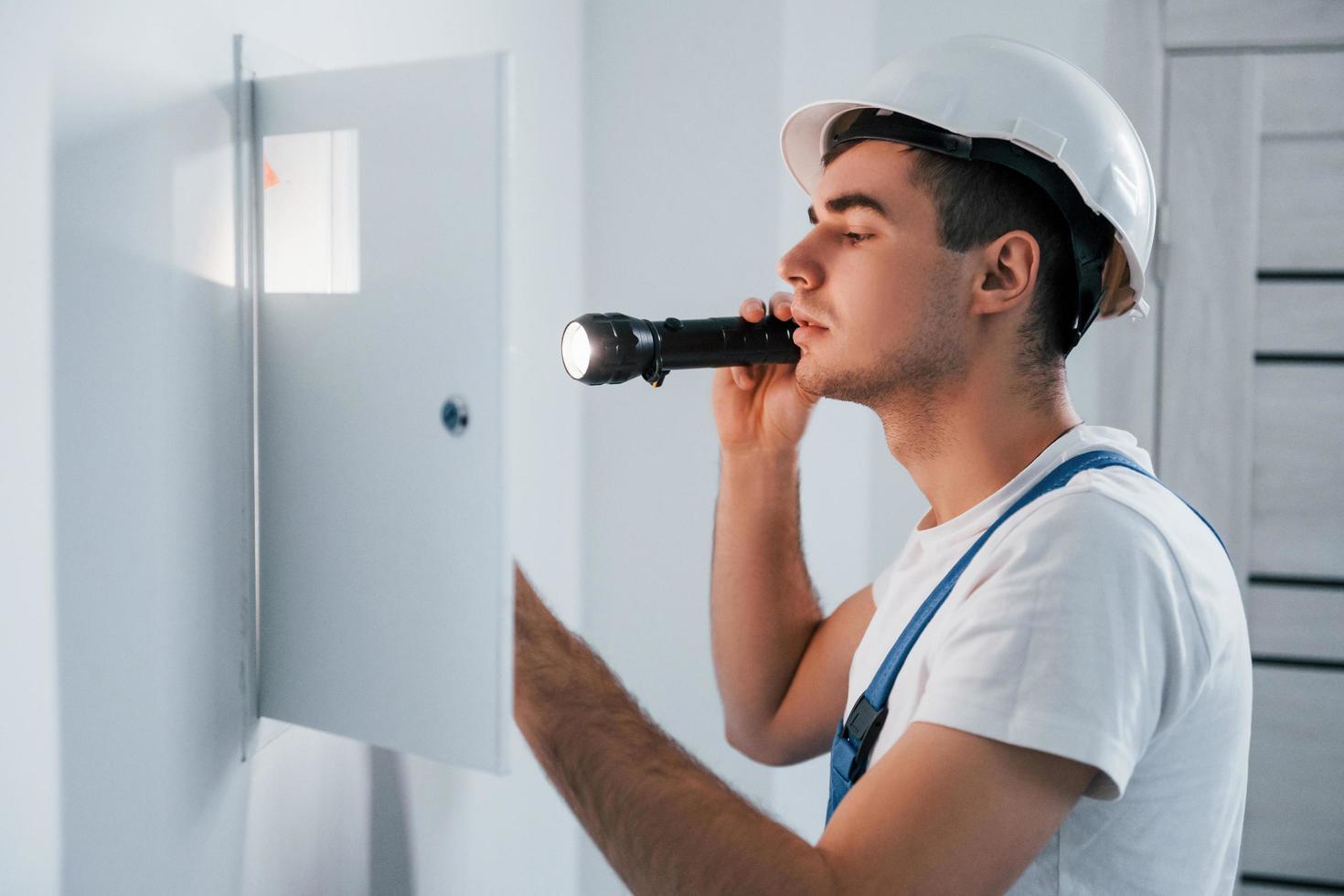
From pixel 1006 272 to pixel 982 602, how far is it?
32cm

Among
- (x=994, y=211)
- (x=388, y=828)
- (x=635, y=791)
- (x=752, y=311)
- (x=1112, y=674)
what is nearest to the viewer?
(x=1112, y=674)

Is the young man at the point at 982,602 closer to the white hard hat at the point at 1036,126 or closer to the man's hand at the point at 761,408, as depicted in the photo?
the white hard hat at the point at 1036,126

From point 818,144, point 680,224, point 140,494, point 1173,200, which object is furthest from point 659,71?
point 140,494

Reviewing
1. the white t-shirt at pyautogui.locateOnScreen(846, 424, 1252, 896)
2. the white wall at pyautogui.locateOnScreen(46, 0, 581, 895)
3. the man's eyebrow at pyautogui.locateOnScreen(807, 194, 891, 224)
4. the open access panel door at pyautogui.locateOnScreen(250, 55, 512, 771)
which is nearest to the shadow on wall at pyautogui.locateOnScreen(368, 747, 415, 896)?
the white wall at pyautogui.locateOnScreen(46, 0, 581, 895)

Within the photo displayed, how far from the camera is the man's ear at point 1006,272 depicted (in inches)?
36.0

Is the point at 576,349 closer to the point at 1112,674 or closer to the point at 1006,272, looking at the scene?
the point at 1006,272

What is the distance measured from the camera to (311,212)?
0.91 meters

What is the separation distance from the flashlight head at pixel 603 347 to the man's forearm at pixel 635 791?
0.22 m

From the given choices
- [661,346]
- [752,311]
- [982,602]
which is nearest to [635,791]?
[982,602]

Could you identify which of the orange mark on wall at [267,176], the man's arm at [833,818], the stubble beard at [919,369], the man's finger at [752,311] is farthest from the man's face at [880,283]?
the orange mark on wall at [267,176]

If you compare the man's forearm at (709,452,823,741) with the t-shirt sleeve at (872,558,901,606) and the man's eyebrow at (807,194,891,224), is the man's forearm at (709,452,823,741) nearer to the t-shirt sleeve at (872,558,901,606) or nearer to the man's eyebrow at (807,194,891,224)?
the t-shirt sleeve at (872,558,901,606)

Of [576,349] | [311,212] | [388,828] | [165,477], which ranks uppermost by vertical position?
[311,212]

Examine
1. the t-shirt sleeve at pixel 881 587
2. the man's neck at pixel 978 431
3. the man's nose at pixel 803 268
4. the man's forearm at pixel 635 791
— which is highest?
the man's nose at pixel 803 268

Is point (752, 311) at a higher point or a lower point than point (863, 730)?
higher
